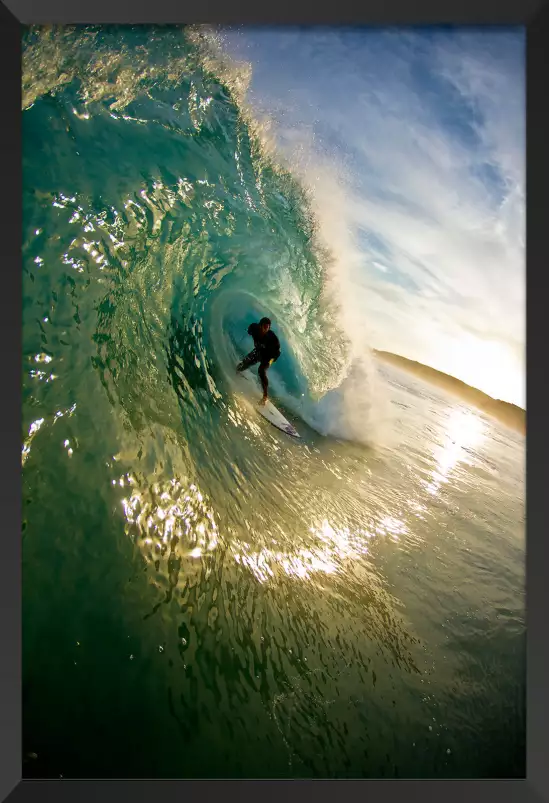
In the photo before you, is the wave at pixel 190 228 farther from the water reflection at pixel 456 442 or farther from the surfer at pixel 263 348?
the water reflection at pixel 456 442

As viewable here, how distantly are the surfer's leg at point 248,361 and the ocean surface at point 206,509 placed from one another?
0.03 metres

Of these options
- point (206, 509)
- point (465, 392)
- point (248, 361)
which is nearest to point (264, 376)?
point (248, 361)

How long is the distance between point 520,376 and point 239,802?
1.66 meters

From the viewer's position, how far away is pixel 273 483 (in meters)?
1.57

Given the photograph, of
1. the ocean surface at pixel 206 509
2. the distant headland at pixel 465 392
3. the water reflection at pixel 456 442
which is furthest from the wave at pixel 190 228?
the water reflection at pixel 456 442

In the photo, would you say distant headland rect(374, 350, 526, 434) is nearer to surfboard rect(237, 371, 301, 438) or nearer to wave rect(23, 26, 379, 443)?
wave rect(23, 26, 379, 443)

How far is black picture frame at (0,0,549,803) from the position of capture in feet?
4.42

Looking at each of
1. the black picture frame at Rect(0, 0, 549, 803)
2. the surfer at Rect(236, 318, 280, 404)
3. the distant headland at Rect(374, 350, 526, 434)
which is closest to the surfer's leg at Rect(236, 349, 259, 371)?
the surfer at Rect(236, 318, 280, 404)

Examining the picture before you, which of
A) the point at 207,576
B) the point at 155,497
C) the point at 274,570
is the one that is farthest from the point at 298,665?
A: the point at 155,497

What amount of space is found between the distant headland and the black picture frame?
0.17 m

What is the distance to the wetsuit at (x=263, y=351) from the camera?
1573 mm
